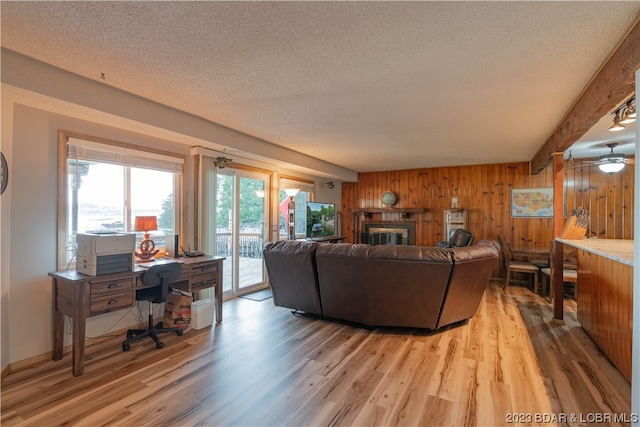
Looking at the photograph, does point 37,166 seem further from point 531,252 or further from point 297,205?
point 531,252

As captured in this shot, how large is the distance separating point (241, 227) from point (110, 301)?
238 centimetres

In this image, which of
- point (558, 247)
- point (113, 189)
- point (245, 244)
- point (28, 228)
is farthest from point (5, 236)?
point (558, 247)

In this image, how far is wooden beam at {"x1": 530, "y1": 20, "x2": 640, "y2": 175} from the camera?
5.66 feet

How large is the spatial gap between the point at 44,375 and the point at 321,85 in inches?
127

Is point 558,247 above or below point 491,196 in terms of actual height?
below

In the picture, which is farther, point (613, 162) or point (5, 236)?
point (613, 162)

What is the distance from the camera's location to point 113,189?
10.6ft

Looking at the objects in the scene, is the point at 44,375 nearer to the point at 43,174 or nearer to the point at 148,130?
the point at 43,174

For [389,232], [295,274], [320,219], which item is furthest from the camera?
[389,232]

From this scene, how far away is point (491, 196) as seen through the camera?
6168mm

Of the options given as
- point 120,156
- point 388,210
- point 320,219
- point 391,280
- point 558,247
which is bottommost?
point 391,280

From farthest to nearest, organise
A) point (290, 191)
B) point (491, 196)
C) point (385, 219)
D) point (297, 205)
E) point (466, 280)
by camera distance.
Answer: point (385, 219), point (297, 205), point (491, 196), point (290, 191), point (466, 280)

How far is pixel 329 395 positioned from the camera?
2164 millimetres

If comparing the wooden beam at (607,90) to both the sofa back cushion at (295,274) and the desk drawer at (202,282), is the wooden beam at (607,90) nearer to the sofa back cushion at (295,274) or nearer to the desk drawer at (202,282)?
the sofa back cushion at (295,274)
